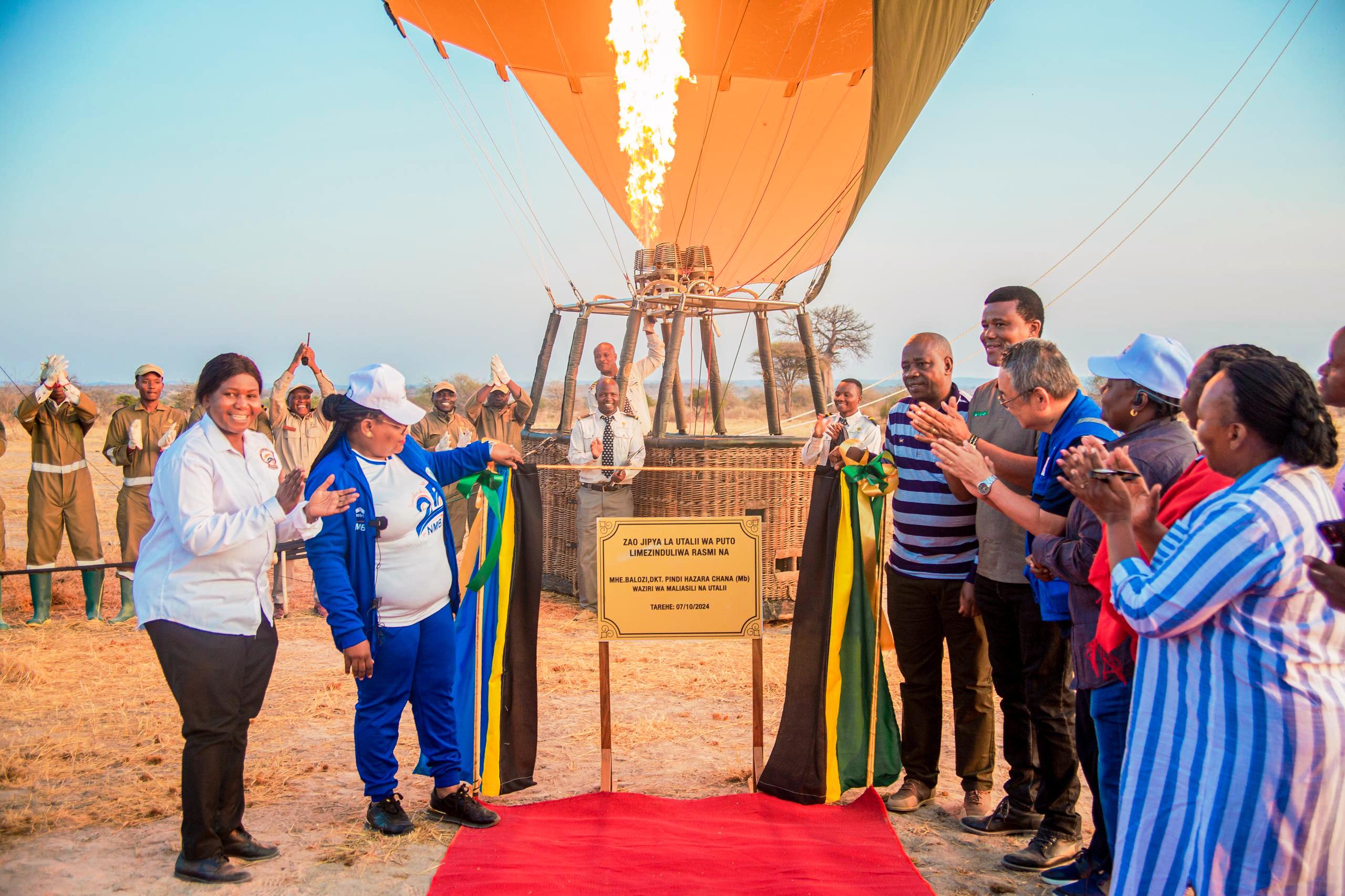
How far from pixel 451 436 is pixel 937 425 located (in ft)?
18.7

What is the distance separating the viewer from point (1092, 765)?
3.30 m

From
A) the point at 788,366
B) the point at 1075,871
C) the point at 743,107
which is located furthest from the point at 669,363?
the point at 788,366

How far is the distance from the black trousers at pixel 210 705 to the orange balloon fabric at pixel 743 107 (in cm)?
543

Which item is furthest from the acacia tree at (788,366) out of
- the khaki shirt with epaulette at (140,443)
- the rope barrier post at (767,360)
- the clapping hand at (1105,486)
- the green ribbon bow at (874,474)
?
the clapping hand at (1105,486)

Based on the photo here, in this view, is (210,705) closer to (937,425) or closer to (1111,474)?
(937,425)

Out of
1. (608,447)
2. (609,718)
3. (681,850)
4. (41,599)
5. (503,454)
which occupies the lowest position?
(681,850)

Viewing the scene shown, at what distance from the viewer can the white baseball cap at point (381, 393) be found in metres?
3.60

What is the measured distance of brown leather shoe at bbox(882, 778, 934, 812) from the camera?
13.4 feet

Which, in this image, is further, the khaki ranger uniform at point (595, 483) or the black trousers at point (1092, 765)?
the khaki ranger uniform at point (595, 483)

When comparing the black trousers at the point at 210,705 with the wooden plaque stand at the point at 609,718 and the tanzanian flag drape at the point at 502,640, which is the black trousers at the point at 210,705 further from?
the wooden plaque stand at the point at 609,718

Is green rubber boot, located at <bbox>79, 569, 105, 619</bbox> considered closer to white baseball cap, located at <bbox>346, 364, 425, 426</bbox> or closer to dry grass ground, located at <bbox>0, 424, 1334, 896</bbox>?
dry grass ground, located at <bbox>0, 424, 1334, 896</bbox>

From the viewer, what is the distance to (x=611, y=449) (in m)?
7.50

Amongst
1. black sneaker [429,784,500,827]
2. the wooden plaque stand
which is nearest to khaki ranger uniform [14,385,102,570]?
black sneaker [429,784,500,827]

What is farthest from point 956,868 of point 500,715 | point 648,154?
point 648,154
